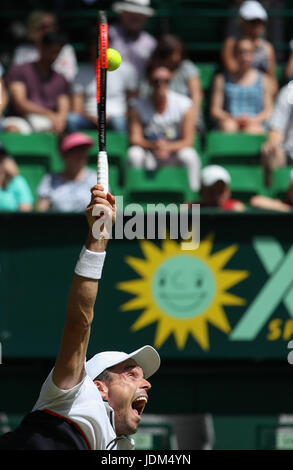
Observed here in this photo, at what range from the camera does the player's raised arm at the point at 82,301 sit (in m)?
3.92

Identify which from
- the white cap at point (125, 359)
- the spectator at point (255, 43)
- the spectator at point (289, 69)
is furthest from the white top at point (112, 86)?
the white cap at point (125, 359)

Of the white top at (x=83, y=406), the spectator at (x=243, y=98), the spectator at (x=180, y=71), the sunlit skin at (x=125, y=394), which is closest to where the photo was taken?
the white top at (x=83, y=406)

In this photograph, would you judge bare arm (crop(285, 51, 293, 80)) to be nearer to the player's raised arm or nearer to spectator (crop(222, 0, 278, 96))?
spectator (crop(222, 0, 278, 96))

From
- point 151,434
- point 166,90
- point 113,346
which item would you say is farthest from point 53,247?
point 166,90

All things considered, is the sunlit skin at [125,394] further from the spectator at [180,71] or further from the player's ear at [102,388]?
the spectator at [180,71]

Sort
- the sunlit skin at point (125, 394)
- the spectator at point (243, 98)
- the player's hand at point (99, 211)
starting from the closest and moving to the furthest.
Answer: the player's hand at point (99, 211) → the sunlit skin at point (125, 394) → the spectator at point (243, 98)

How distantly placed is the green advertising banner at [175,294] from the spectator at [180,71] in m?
2.43

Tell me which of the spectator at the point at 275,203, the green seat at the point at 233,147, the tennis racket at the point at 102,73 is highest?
the green seat at the point at 233,147

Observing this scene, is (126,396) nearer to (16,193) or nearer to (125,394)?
(125,394)

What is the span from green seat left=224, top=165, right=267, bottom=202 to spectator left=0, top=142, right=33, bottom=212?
1835mm

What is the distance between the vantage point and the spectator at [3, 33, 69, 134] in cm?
955

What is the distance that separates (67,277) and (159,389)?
1.08 metres

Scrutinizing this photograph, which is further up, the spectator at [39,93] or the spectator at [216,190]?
the spectator at [39,93]

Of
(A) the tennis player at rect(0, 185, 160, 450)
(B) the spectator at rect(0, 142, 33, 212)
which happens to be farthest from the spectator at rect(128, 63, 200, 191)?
(A) the tennis player at rect(0, 185, 160, 450)
